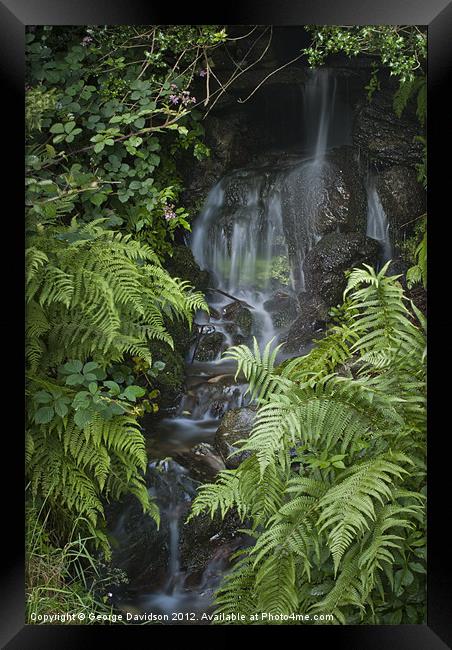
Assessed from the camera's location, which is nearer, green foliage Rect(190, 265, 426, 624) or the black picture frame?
green foliage Rect(190, 265, 426, 624)

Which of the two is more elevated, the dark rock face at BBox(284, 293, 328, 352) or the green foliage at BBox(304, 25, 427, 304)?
the green foliage at BBox(304, 25, 427, 304)

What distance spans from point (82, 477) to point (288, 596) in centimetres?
78

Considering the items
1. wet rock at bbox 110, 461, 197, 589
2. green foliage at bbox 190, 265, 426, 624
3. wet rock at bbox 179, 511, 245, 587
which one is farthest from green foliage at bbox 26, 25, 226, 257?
wet rock at bbox 179, 511, 245, 587

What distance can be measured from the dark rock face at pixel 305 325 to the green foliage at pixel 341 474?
0.05 m

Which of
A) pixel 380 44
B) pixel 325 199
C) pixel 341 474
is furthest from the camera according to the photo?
pixel 325 199

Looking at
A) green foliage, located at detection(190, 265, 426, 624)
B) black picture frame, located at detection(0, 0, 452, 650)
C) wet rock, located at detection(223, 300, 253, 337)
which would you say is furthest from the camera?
wet rock, located at detection(223, 300, 253, 337)

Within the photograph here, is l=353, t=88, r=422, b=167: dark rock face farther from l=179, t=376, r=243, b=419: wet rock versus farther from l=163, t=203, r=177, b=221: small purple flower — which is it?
l=179, t=376, r=243, b=419: wet rock

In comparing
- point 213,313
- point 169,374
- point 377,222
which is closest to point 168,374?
point 169,374

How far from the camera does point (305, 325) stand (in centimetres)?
213

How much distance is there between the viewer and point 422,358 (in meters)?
2.05

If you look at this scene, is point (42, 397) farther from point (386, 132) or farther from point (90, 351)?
point (386, 132)

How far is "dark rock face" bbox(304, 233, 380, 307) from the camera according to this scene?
214 cm

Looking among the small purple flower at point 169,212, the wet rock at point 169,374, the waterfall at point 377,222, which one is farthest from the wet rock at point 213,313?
the waterfall at point 377,222
